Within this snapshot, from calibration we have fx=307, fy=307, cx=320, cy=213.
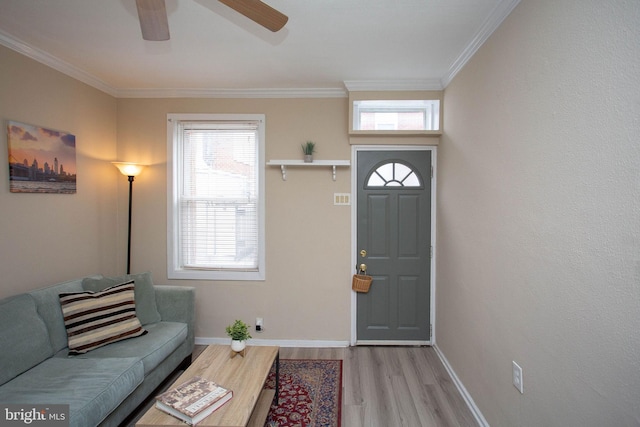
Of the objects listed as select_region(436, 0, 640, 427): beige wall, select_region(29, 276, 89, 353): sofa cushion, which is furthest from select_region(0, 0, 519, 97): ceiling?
select_region(29, 276, 89, 353): sofa cushion

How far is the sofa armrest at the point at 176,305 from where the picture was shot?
2746 millimetres

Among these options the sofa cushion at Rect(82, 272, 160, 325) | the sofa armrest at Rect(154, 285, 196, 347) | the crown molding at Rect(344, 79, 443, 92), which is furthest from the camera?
the crown molding at Rect(344, 79, 443, 92)

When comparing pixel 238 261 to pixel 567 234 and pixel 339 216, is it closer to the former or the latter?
pixel 339 216

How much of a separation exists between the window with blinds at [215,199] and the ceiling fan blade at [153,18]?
168cm

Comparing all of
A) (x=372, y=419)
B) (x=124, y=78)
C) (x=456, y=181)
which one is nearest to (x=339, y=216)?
(x=456, y=181)

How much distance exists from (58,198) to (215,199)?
130cm

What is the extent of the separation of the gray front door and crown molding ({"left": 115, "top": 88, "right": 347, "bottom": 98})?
0.73m

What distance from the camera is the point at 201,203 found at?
3.33 m

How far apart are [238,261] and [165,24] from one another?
232 centimetres

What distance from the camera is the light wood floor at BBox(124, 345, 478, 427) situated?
2.15 metres

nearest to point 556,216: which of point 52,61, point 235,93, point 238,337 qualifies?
point 238,337

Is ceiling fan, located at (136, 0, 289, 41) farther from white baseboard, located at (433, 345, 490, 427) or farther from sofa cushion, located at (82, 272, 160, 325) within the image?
white baseboard, located at (433, 345, 490, 427)

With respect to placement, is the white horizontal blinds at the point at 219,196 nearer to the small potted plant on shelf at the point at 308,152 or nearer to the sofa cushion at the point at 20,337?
the small potted plant on shelf at the point at 308,152

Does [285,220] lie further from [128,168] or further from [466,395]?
[466,395]
